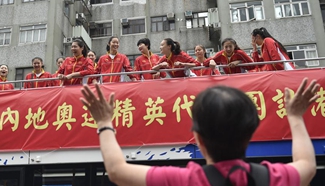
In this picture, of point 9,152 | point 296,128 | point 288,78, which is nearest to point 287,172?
point 296,128

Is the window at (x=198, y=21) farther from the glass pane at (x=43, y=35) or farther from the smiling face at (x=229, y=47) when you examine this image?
the smiling face at (x=229, y=47)

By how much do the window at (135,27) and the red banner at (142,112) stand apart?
11.5 metres

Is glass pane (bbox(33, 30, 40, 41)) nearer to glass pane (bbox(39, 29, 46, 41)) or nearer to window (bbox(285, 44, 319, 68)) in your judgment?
glass pane (bbox(39, 29, 46, 41))

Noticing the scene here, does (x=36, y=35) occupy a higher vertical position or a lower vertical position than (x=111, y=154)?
higher

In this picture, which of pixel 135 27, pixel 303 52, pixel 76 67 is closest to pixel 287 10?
pixel 303 52

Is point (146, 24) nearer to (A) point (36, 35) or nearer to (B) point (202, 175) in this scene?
(A) point (36, 35)

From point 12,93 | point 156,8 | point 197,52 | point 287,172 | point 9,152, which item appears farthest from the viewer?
point 156,8

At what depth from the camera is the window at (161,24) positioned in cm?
1570

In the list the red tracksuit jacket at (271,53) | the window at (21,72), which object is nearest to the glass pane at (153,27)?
the window at (21,72)

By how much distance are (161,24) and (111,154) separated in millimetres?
15137

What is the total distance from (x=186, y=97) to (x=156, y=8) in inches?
490

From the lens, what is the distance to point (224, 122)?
1.04 meters

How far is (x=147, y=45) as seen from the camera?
5742 mm

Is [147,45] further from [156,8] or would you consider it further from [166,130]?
[156,8]
